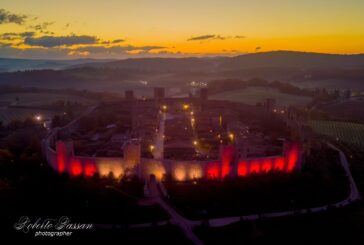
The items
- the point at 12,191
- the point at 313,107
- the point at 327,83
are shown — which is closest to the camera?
the point at 12,191

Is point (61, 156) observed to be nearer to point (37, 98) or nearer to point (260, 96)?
point (37, 98)

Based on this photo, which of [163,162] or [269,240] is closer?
[269,240]

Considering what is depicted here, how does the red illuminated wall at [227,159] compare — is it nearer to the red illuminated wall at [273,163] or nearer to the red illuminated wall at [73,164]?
the red illuminated wall at [273,163]

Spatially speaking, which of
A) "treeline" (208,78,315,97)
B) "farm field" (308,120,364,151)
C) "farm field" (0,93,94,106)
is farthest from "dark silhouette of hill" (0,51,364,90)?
"farm field" (308,120,364,151)

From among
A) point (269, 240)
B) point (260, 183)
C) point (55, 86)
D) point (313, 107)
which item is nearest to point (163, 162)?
point (260, 183)

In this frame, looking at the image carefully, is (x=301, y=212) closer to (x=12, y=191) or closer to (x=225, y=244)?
(x=225, y=244)

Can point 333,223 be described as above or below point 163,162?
below

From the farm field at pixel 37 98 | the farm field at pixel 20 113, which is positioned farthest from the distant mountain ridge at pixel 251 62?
the farm field at pixel 20 113
